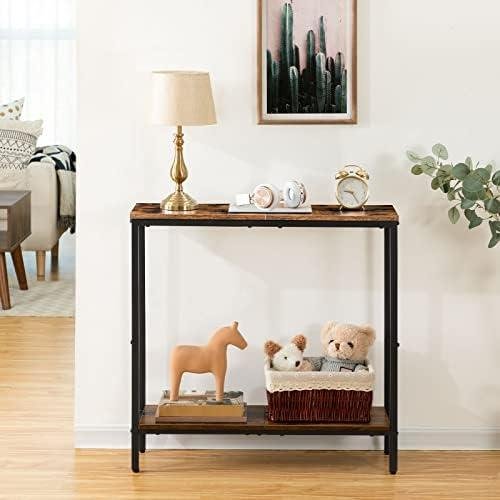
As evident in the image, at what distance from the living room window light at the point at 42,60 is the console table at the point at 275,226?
18.8 feet

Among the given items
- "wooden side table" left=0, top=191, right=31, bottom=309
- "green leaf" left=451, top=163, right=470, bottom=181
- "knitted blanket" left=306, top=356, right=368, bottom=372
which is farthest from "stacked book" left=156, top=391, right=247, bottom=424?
"wooden side table" left=0, top=191, right=31, bottom=309

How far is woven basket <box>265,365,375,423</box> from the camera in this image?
11.8 feet

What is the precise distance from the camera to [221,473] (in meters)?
3.66

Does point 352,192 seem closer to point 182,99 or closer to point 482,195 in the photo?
point 482,195

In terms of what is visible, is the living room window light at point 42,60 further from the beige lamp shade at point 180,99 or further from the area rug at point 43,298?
the beige lamp shade at point 180,99

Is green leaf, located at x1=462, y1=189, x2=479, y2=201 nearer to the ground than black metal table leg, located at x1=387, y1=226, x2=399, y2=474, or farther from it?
→ farther from it

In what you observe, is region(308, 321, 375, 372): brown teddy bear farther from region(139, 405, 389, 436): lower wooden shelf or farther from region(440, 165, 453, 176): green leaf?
region(440, 165, 453, 176): green leaf

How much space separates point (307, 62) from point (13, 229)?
9.82 ft

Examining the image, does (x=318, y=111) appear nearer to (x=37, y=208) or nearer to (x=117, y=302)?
(x=117, y=302)

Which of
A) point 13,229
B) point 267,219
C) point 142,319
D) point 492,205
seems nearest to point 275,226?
point 267,219

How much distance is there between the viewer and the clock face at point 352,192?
3570mm

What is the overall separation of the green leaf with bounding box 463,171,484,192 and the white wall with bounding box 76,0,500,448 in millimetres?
328

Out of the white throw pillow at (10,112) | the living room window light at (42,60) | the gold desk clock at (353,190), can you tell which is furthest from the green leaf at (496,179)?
the living room window light at (42,60)

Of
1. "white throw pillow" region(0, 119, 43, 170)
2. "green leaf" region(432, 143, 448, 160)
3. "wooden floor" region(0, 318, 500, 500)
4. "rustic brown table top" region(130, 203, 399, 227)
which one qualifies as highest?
"white throw pillow" region(0, 119, 43, 170)
